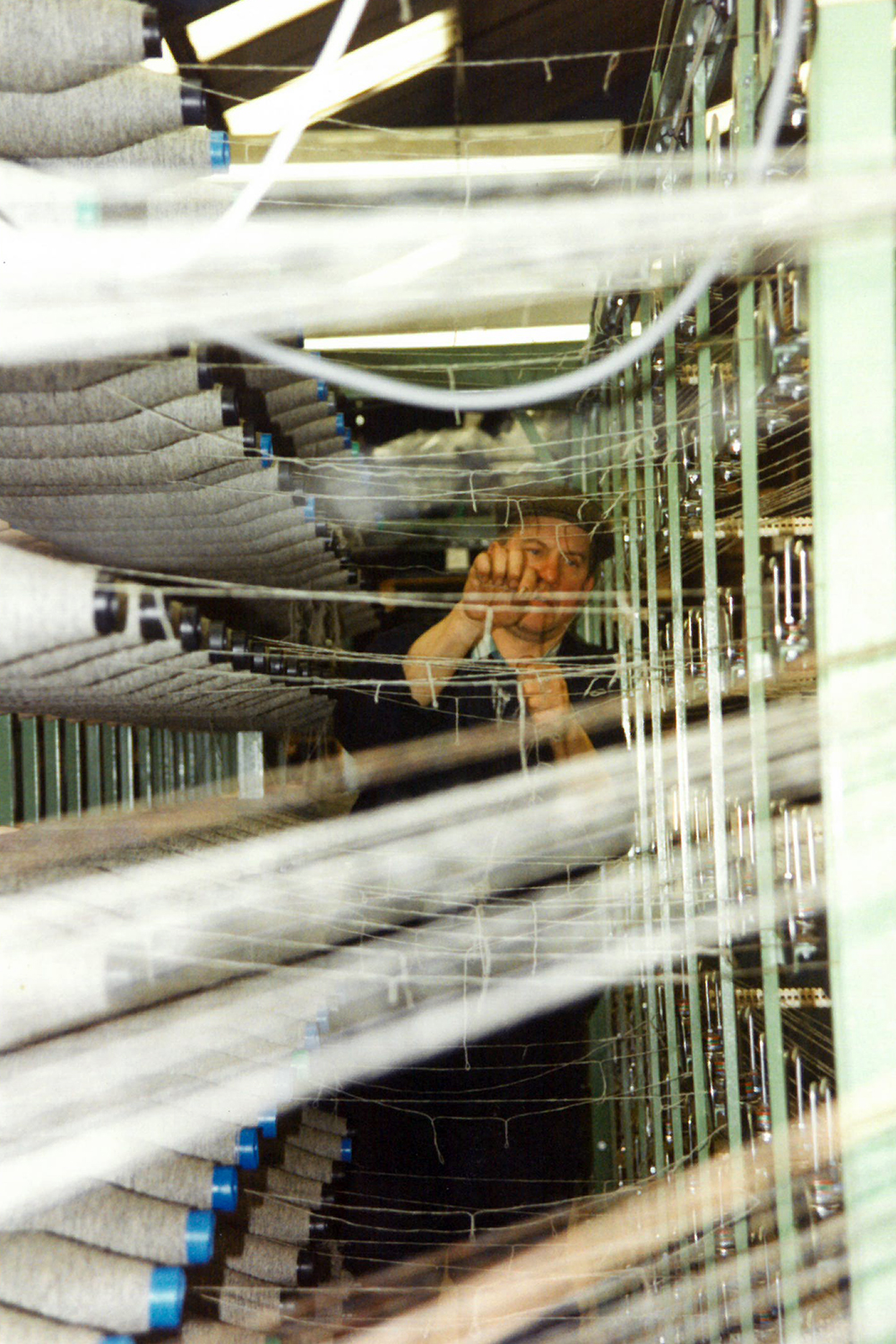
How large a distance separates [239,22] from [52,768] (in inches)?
51.9

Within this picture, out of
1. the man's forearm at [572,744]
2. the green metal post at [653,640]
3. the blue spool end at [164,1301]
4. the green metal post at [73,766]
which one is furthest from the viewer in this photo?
the green metal post at [73,766]

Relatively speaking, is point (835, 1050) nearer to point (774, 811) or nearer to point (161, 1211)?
point (774, 811)

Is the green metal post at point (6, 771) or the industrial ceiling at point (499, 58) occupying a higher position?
the industrial ceiling at point (499, 58)

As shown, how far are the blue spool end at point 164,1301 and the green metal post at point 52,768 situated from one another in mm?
1073

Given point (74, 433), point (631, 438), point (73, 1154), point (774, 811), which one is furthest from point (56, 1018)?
point (631, 438)

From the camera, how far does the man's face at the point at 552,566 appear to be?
1101 mm

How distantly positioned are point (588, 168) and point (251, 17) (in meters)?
0.79

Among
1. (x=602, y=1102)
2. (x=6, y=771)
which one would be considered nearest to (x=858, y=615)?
(x=6, y=771)

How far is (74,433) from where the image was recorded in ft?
2.03

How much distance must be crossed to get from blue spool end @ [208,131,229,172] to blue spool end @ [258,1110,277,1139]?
0.70 meters

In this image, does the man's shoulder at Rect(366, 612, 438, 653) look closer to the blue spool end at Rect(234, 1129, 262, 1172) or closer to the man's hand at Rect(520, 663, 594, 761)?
the man's hand at Rect(520, 663, 594, 761)

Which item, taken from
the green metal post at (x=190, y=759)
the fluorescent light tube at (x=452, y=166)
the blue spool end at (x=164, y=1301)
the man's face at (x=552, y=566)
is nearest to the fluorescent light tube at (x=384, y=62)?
the fluorescent light tube at (x=452, y=166)

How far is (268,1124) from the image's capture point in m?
0.78

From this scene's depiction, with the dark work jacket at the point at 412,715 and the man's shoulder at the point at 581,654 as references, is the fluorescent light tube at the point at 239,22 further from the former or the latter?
the man's shoulder at the point at 581,654
